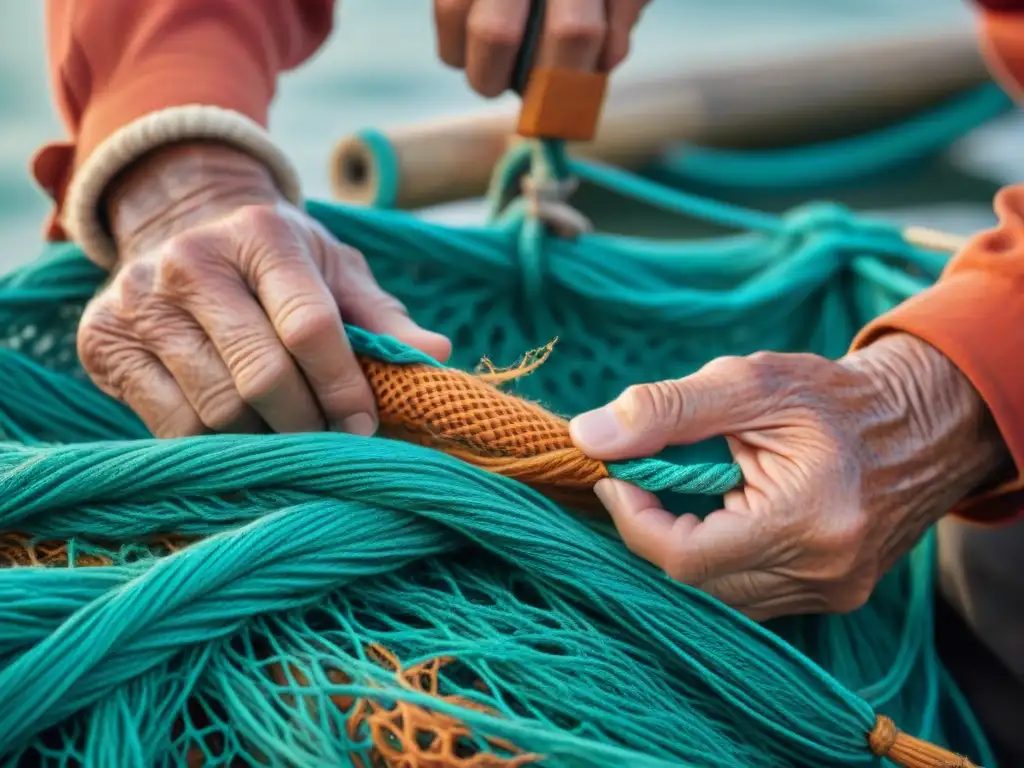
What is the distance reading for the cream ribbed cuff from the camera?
62cm

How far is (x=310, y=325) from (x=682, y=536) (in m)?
0.20

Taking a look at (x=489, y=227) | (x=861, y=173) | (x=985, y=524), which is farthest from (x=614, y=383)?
(x=861, y=173)

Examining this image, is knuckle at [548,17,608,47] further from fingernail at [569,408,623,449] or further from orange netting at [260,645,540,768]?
orange netting at [260,645,540,768]

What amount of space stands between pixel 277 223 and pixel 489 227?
0.27m

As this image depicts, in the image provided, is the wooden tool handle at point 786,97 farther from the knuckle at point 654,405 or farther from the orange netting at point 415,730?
the orange netting at point 415,730

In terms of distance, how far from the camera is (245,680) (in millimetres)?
423

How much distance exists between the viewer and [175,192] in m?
0.63

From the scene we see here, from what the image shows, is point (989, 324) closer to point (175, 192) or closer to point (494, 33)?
point (494, 33)

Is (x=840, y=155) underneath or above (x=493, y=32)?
underneath

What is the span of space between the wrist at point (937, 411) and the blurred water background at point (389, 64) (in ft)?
3.14

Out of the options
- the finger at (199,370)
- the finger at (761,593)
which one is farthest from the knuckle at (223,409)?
the finger at (761,593)

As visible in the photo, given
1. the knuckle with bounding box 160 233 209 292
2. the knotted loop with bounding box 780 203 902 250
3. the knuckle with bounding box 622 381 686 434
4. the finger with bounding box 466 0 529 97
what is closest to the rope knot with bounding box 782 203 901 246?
the knotted loop with bounding box 780 203 902 250

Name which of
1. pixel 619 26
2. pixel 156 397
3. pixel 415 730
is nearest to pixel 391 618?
pixel 415 730

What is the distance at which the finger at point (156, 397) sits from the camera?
55cm
